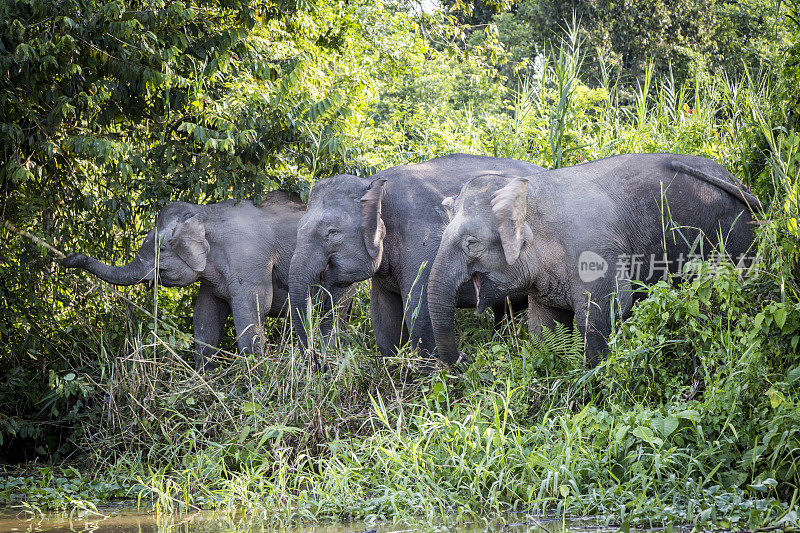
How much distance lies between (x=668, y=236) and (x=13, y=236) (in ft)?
15.8

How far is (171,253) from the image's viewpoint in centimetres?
795

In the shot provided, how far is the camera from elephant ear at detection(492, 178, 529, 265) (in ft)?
19.4

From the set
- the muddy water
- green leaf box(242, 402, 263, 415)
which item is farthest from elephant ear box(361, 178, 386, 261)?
the muddy water

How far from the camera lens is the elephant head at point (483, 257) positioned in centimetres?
597

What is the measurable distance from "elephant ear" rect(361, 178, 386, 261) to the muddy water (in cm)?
251

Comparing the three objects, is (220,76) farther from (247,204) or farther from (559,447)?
(559,447)

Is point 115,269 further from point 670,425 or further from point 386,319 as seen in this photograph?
point 670,425

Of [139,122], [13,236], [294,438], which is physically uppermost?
[139,122]

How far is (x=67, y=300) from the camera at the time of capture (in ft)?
26.0

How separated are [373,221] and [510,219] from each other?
140 centimetres

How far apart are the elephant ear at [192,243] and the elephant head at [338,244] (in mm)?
1153

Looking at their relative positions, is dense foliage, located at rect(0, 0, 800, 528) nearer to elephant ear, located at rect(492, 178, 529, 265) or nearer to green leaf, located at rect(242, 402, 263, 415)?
green leaf, located at rect(242, 402, 263, 415)

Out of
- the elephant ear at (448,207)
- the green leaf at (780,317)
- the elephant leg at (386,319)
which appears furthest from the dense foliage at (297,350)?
the elephant ear at (448,207)

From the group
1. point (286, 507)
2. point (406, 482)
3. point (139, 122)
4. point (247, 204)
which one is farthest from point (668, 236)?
point (139, 122)
